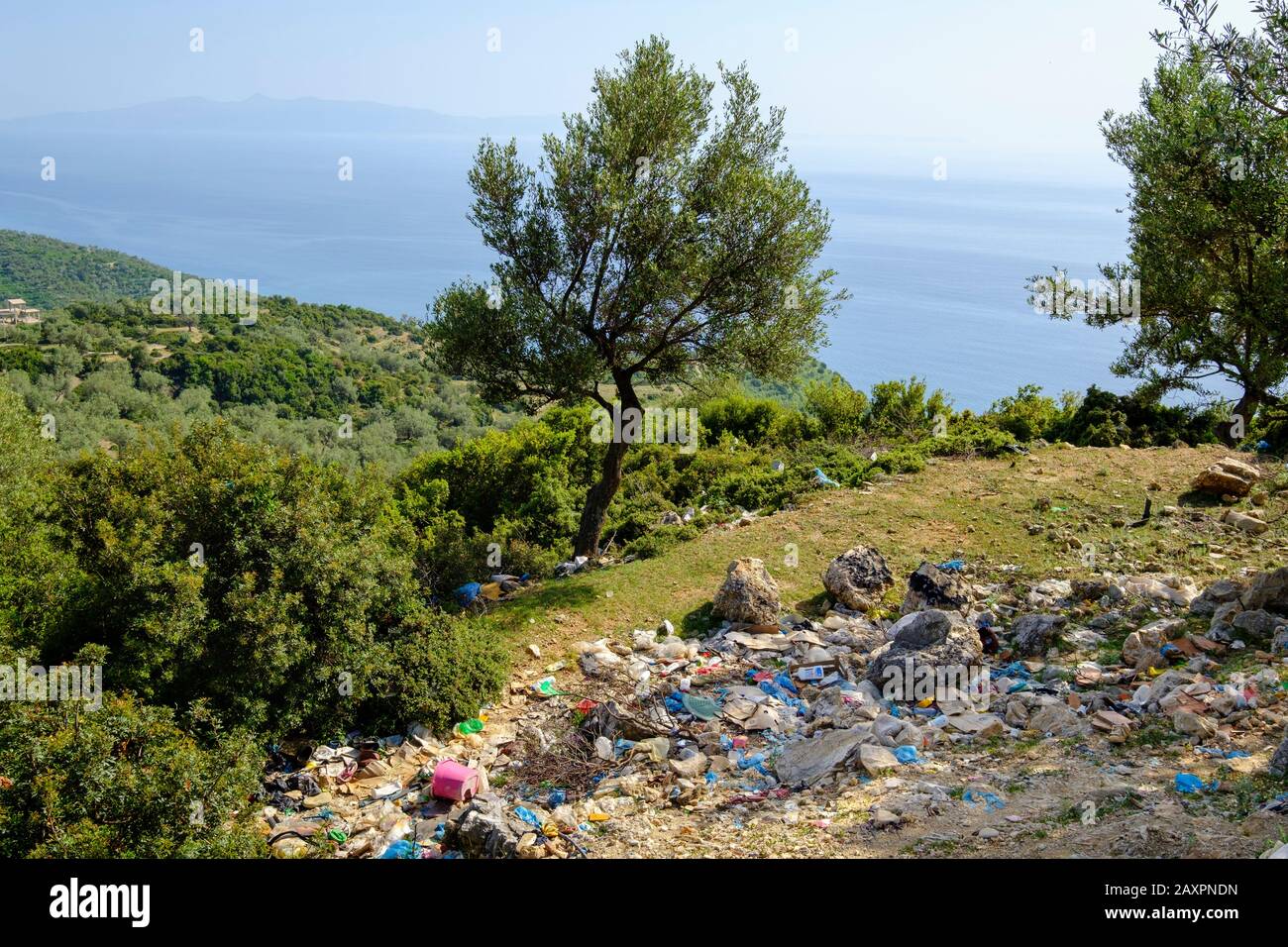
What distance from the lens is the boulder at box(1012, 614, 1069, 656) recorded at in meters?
11.1

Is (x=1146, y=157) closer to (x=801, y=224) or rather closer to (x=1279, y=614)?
(x=801, y=224)

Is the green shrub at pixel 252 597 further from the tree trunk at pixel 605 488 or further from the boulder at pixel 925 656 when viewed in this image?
the tree trunk at pixel 605 488

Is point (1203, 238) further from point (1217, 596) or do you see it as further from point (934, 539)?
point (934, 539)

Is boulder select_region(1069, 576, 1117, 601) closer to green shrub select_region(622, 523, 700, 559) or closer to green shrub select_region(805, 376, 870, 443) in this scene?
green shrub select_region(622, 523, 700, 559)

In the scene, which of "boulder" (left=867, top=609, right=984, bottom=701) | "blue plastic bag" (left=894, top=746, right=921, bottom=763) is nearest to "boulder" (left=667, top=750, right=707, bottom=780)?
"blue plastic bag" (left=894, top=746, right=921, bottom=763)

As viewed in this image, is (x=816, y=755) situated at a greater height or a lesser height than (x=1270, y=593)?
lesser

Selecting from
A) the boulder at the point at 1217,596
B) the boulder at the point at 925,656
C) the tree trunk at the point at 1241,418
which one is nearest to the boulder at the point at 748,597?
the boulder at the point at 925,656

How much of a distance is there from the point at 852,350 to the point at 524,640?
235 feet

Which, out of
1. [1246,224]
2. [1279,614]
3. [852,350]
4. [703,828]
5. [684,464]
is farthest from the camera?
[852,350]

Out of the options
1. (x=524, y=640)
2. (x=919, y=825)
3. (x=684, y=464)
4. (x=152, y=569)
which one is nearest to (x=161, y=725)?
(x=152, y=569)

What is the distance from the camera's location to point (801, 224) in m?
15.6

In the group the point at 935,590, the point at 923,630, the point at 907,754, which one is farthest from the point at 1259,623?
the point at 907,754

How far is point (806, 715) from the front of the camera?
1005cm

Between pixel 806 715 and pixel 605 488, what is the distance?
8.20 metres
